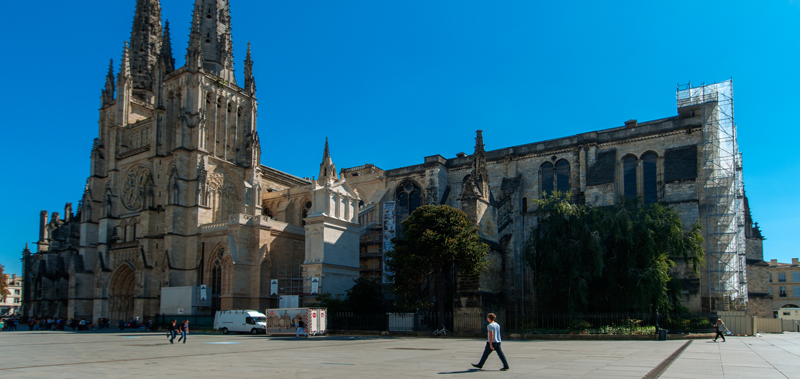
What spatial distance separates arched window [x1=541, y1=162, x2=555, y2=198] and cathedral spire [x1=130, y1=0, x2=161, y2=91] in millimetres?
33484

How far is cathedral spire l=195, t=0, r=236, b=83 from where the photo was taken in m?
45.0

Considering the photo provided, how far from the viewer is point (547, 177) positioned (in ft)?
123

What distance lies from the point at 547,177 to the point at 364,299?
16.0 metres

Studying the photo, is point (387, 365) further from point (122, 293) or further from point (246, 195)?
point (122, 293)

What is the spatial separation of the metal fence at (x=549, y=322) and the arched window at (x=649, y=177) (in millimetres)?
10599

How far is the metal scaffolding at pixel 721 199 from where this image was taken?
2997 cm

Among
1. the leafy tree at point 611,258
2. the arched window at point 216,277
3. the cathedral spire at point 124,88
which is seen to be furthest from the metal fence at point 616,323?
the cathedral spire at point 124,88

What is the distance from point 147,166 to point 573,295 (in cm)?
3179

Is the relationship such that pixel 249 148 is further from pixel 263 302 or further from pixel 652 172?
pixel 652 172

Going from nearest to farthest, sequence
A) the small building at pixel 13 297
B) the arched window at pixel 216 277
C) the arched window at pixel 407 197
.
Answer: the arched window at pixel 216 277 < the arched window at pixel 407 197 < the small building at pixel 13 297

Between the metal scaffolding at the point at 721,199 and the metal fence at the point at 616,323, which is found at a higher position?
the metal scaffolding at the point at 721,199

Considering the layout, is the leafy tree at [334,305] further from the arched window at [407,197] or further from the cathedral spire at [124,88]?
the cathedral spire at [124,88]

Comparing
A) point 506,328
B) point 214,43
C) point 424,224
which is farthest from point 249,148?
point 506,328

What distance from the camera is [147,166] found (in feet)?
138
